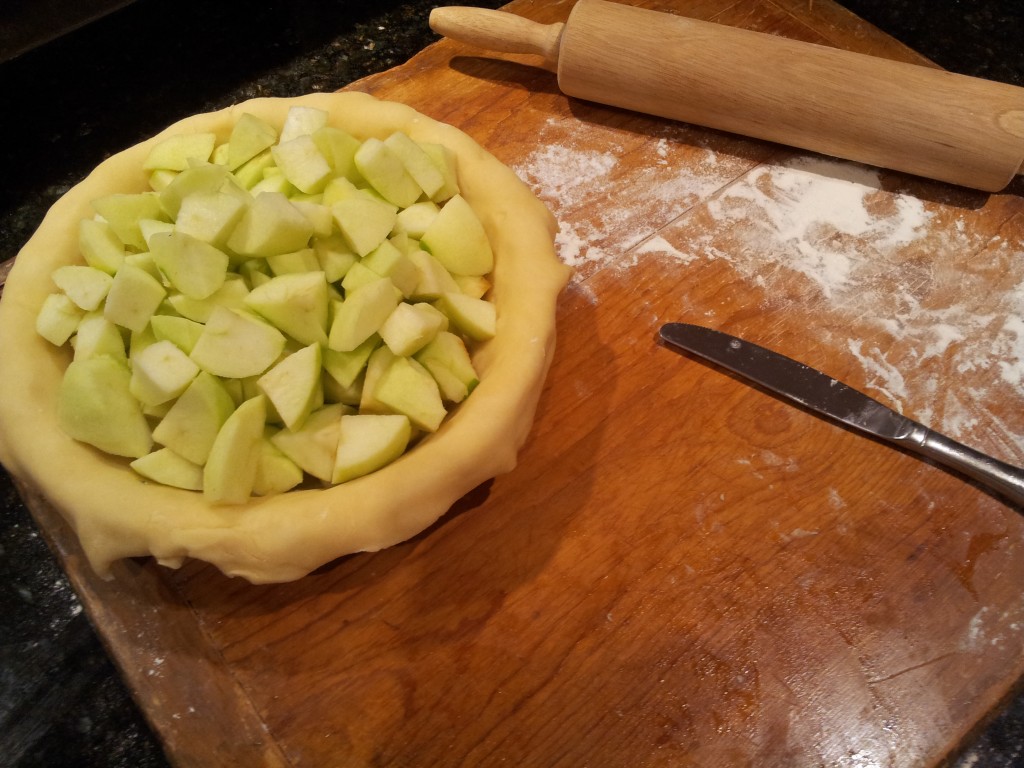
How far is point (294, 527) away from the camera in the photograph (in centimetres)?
110

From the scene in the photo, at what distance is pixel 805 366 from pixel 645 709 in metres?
0.74

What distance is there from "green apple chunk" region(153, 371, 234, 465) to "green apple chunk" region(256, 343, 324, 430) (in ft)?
0.23

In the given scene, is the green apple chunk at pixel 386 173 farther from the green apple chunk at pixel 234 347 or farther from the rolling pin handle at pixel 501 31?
the rolling pin handle at pixel 501 31

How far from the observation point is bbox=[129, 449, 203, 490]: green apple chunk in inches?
45.1

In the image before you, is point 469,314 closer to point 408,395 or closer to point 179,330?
point 408,395

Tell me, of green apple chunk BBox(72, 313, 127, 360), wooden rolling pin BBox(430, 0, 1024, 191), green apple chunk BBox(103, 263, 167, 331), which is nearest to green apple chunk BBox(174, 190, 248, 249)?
green apple chunk BBox(103, 263, 167, 331)

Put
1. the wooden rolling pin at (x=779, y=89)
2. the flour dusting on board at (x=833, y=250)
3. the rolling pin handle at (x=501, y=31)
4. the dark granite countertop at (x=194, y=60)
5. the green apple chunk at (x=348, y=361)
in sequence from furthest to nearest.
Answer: the dark granite countertop at (x=194, y=60) < the rolling pin handle at (x=501, y=31) < the wooden rolling pin at (x=779, y=89) < the flour dusting on board at (x=833, y=250) < the green apple chunk at (x=348, y=361)

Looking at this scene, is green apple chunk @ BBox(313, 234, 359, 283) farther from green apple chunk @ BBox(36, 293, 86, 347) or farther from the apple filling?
green apple chunk @ BBox(36, 293, 86, 347)

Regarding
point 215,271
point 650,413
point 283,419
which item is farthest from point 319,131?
point 650,413

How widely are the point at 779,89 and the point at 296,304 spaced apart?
128cm

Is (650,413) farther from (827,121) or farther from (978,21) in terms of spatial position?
(978,21)

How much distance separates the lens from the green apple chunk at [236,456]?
108 centimetres

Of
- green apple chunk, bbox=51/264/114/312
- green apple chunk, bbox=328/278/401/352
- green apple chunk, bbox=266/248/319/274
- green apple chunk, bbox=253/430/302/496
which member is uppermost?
green apple chunk, bbox=51/264/114/312

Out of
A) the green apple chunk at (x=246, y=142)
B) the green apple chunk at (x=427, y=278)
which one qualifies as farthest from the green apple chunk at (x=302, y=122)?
the green apple chunk at (x=427, y=278)
